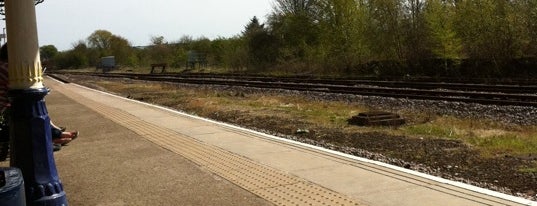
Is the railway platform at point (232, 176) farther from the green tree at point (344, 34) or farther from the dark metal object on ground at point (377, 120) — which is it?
the green tree at point (344, 34)

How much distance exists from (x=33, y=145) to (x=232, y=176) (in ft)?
9.13

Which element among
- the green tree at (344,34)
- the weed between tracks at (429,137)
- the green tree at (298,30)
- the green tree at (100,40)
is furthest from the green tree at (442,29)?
the green tree at (100,40)

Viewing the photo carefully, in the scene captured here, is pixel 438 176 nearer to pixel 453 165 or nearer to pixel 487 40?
pixel 453 165

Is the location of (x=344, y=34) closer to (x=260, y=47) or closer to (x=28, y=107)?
(x=260, y=47)

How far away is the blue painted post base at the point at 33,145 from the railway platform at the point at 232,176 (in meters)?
1.24

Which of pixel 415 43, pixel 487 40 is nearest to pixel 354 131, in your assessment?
pixel 487 40

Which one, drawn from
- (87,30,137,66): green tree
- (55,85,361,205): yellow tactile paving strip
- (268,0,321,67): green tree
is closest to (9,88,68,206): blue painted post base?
(55,85,361,205): yellow tactile paving strip

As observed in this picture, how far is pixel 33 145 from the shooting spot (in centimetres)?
425

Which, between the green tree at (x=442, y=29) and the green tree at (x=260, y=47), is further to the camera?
the green tree at (x=260, y=47)

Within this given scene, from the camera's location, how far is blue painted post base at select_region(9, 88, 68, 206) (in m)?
4.18

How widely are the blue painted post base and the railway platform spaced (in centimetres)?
124

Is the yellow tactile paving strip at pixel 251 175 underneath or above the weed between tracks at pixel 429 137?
above

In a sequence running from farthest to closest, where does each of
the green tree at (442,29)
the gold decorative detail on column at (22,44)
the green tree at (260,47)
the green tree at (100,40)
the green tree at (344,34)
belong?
1. the green tree at (100,40)
2. the green tree at (260,47)
3. the green tree at (344,34)
4. the green tree at (442,29)
5. the gold decorative detail on column at (22,44)

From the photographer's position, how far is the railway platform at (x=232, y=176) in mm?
5512
